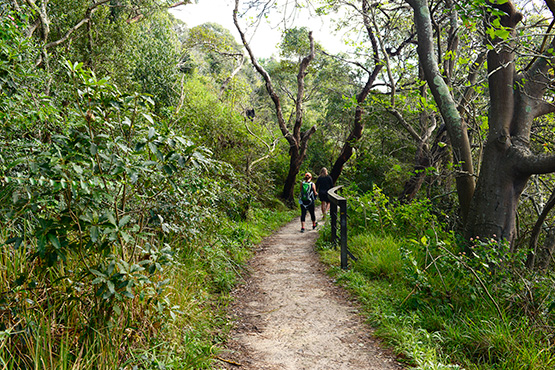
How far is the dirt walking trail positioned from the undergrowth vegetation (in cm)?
24

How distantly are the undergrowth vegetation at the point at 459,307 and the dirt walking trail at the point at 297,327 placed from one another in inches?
9.6

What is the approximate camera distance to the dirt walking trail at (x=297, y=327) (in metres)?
3.31

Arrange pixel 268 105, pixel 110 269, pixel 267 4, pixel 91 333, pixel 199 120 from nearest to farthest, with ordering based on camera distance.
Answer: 1. pixel 110 269
2. pixel 91 333
3. pixel 267 4
4. pixel 199 120
5. pixel 268 105

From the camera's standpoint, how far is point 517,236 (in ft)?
17.7

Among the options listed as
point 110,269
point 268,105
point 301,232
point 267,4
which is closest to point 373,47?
point 267,4

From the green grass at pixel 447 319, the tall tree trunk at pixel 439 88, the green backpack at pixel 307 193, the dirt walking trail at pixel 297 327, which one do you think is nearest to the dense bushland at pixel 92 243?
the dirt walking trail at pixel 297 327

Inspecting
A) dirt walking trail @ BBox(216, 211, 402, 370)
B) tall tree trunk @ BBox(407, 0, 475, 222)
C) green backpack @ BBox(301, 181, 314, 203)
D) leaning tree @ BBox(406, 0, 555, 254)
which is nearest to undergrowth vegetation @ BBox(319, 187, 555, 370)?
dirt walking trail @ BBox(216, 211, 402, 370)

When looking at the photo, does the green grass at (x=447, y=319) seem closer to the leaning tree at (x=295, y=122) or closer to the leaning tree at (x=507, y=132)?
the leaning tree at (x=507, y=132)

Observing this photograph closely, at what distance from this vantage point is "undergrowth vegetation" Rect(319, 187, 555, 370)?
3248 mm

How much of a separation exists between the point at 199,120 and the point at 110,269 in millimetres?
7645

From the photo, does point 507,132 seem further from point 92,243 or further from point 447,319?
point 92,243

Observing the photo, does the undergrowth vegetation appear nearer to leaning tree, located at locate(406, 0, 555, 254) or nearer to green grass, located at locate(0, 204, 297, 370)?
leaning tree, located at locate(406, 0, 555, 254)

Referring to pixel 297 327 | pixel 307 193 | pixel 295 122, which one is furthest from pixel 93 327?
pixel 295 122

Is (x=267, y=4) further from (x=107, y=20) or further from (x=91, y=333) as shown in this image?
(x=107, y=20)
